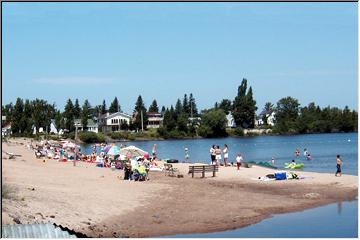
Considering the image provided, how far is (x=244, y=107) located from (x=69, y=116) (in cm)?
4405

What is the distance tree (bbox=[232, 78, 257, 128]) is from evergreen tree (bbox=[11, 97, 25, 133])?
Answer: 2293 inches

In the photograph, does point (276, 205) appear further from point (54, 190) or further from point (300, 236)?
point (54, 190)

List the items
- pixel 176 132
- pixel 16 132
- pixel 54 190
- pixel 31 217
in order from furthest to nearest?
pixel 176 132, pixel 16 132, pixel 54 190, pixel 31 217

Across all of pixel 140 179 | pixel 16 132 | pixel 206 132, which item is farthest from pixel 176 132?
pixel 140 179

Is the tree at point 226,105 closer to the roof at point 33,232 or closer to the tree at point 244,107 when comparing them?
the tree at point 244,107

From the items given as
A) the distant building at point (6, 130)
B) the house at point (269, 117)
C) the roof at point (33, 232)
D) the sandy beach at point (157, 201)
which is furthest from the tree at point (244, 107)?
the roof at point (33, 232)

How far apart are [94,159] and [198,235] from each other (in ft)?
98.5

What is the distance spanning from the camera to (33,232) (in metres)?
12.3

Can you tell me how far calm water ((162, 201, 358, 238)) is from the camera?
1644 centimetres

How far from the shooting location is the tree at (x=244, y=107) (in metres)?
150

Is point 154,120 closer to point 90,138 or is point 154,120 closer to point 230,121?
point 230,121

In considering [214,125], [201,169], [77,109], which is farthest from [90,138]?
[201,169]

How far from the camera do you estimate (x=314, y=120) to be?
525 ft

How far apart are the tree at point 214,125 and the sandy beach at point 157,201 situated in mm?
112634
